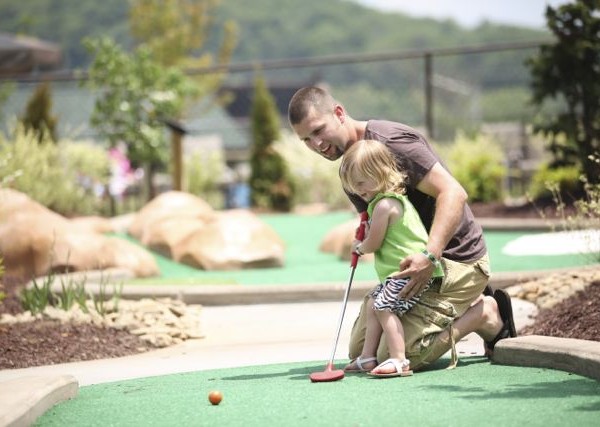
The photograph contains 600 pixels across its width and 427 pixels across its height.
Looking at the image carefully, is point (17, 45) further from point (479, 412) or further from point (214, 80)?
point (479, 412)

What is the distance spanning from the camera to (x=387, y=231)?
5.30 metres

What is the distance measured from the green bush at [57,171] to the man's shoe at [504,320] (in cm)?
683

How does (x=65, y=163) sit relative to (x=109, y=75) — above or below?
below

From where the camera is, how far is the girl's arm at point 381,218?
5.25 meters

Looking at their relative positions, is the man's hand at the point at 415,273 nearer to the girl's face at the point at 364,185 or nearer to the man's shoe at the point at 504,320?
the girl's face at the point at 364,185

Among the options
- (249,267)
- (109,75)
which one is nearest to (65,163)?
(109,75)

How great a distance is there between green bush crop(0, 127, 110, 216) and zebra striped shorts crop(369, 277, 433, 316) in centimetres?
682

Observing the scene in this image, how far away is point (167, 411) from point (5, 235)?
19.2ft

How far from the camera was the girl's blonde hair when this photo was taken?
5176 millimetres

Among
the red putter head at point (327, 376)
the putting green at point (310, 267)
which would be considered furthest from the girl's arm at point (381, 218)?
the putting green at point (310, 267)

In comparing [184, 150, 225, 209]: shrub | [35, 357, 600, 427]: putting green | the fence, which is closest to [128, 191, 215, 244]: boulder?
the fence

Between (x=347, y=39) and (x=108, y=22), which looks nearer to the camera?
(x=108, y=22)

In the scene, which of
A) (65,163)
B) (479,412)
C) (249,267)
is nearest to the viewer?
(479,412)

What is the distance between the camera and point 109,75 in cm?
1619
